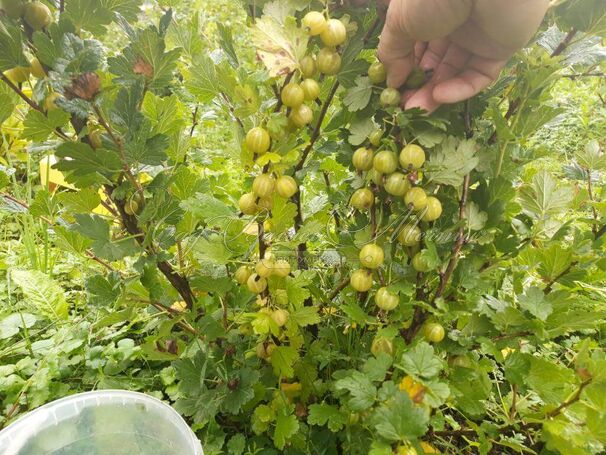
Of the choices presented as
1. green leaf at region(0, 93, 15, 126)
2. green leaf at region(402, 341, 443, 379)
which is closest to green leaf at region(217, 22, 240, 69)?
green leaf at region(0, 93, 15, 126)

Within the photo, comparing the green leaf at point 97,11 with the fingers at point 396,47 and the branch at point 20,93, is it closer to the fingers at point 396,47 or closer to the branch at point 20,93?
the branch at point 20,93

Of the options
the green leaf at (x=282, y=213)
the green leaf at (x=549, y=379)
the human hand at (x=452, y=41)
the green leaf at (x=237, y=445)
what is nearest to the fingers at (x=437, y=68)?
the human hand at (x=452, y=41)

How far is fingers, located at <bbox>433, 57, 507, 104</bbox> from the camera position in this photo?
0.60 metres

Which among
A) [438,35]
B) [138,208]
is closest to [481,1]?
[438,35]

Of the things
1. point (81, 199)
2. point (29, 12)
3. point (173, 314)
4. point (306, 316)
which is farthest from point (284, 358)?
point (29, 12)

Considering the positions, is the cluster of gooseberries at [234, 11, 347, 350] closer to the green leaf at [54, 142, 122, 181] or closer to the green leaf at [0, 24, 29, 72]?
the green leaf at [54, 142, 122, 181]

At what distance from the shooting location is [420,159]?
621mm

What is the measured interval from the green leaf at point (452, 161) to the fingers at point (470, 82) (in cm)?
6

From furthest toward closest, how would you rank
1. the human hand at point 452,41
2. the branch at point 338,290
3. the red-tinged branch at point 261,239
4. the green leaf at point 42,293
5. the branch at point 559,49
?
1. the green leaf at point 42,293
2. the branch at point 338,290
3. the red-tinged branch at point 261,239
4. the branch at point 559,49
5. the human hand at point 452,41

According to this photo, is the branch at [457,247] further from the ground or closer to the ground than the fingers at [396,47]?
closer to the ground

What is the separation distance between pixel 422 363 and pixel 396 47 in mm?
429

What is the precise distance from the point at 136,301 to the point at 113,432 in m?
0.29

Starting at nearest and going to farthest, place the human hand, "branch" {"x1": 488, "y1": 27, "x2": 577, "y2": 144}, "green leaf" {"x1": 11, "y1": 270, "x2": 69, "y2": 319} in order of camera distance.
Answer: the human hand → "branch" {"x1": 488, "y1": 27, "x2": 577, "y2": 144} → "green leaf" {"x1": 11, "y1": 270, "x2": 69, "y2": 319}

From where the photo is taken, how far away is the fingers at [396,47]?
1.86ft
